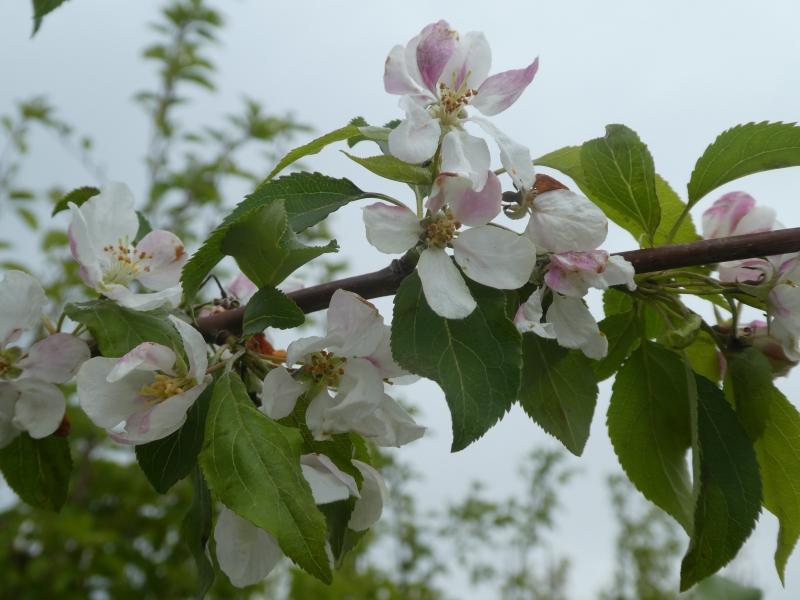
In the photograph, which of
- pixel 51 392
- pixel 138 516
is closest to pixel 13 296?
pixel 51 392

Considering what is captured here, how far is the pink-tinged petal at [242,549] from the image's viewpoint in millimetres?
861

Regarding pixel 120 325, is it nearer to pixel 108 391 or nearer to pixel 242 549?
pixel 108 391

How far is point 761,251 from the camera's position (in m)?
0.85

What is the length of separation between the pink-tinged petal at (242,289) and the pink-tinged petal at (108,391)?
0.92 ft

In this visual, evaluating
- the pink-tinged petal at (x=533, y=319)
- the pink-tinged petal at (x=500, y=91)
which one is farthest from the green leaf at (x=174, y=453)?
the pink-tinged petal at (x=500, y=91)

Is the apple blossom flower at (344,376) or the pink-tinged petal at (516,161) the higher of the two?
the pink-tinged petal at (516,161)

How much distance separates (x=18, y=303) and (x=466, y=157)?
0.57m

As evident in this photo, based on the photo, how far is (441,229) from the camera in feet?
2.70

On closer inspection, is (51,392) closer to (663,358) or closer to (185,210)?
(663,358)

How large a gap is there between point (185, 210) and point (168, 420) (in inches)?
142

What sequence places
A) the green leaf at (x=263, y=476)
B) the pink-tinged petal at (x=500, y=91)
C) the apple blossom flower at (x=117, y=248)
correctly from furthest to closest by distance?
the apple blossom flower at (x=117, y=248)
the pink-tinged petal at (x=500, y=91)
the green leaf at (x=263, y=476)

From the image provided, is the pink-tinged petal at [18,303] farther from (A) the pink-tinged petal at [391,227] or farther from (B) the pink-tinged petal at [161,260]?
(A) the pink-tinged petal at [391,227]

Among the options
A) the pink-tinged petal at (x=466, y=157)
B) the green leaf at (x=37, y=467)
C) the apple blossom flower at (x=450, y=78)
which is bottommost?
the green leaf at (x=37, y=467)

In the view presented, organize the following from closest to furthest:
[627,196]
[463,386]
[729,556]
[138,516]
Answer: [463,386]
[729,556]
[627,196]
[138,516]
